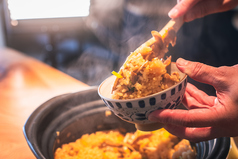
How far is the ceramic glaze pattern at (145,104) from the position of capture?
82 cm

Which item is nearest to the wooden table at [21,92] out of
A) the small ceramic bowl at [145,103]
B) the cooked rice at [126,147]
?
the cooked rice at [126,147]

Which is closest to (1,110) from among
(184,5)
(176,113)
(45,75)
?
(45,75)

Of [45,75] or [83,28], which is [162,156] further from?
[83,28]

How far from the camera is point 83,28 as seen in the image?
7629 mm

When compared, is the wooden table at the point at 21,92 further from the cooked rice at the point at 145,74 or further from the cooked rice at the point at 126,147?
the cooked rice at the point at 145,74

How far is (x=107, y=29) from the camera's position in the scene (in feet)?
19.5

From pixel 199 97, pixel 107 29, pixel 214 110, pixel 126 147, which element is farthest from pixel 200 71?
pixel 107 29

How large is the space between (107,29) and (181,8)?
16.2 ft

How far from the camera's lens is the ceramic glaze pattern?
82 cm

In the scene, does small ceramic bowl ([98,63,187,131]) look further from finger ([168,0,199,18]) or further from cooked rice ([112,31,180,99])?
finger ([168,0,199,18])

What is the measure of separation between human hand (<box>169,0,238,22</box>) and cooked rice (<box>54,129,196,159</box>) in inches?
34.6

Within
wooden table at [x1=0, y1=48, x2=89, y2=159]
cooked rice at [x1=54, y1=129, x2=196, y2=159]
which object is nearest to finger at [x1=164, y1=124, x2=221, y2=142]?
cooked rice at [x1=54, y1=129, x2=196, y2=159]

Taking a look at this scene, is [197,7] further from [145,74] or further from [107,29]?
[107,29]

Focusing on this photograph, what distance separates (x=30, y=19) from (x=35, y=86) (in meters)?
3.30
